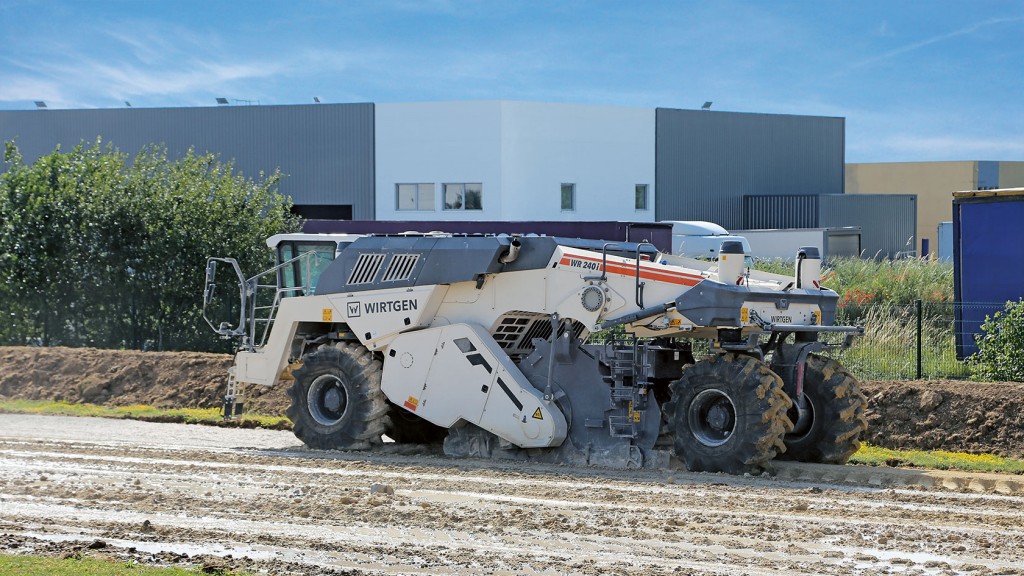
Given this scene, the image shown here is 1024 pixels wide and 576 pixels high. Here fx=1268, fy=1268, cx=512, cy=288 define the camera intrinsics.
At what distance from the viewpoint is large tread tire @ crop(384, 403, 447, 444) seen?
15.4m

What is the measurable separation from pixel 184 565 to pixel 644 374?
6244 millimetres

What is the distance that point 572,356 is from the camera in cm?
1380

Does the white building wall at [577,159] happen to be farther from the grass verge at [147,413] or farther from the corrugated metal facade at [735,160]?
the grass verge at [147,413]

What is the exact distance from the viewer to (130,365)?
21.5m

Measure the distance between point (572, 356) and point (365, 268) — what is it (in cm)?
290

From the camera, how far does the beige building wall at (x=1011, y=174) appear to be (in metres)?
63.7

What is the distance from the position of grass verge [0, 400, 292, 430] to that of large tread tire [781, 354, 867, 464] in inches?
299

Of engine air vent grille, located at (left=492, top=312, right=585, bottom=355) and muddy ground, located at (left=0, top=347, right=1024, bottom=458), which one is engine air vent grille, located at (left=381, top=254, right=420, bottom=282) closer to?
engine air vent grille, located at (left=492, top=312, right=585, bottom=355)

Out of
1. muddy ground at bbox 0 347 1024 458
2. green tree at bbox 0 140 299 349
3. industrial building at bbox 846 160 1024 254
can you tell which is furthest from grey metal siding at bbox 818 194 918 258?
muddy ground at bbox 0 347 1024 458

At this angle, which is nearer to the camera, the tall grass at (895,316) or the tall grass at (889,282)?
the tall grass at (895,316)

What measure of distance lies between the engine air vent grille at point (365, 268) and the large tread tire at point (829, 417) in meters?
5.08

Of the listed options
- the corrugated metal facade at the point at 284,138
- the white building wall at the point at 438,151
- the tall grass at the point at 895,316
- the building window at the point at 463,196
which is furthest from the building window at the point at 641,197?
the tall grass at the point at 895,316

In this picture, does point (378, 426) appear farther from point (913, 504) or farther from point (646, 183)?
point (646, 183)

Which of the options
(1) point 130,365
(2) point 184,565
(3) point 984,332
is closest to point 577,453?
(2) point 184,565
